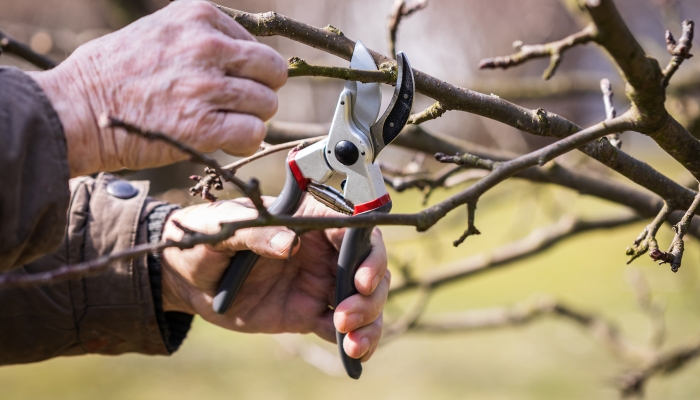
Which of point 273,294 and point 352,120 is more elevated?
point 352,120

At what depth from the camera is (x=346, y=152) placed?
2.98 feet

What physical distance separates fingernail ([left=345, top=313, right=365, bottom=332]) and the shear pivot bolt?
0.24 m

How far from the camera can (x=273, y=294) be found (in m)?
1.26

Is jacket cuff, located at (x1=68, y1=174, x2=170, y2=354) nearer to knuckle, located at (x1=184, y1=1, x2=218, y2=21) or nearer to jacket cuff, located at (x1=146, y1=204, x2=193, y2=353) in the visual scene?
jacket cuff, located at (x1=146, y1=204, x2=193, y2=353)

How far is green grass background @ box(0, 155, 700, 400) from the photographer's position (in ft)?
9.20

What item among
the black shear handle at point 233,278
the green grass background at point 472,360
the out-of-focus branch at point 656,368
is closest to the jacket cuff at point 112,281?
the black shear handle at point 233,278

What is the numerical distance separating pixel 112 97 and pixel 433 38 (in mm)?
4499

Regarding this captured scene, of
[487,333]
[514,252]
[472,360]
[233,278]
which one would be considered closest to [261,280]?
[233,278]

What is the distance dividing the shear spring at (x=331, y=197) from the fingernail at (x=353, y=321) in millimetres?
165

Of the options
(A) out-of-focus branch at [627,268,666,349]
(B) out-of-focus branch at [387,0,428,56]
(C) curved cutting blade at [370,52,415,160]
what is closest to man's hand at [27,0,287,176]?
(C) curved cutting blade at [370,52,415,160]

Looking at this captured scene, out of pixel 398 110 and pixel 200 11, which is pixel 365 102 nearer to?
pixel 398 110

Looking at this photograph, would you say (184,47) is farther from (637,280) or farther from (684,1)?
(684,1)

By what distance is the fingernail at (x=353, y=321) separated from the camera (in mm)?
968

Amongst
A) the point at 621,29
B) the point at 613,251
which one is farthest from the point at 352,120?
the point at 613,251
